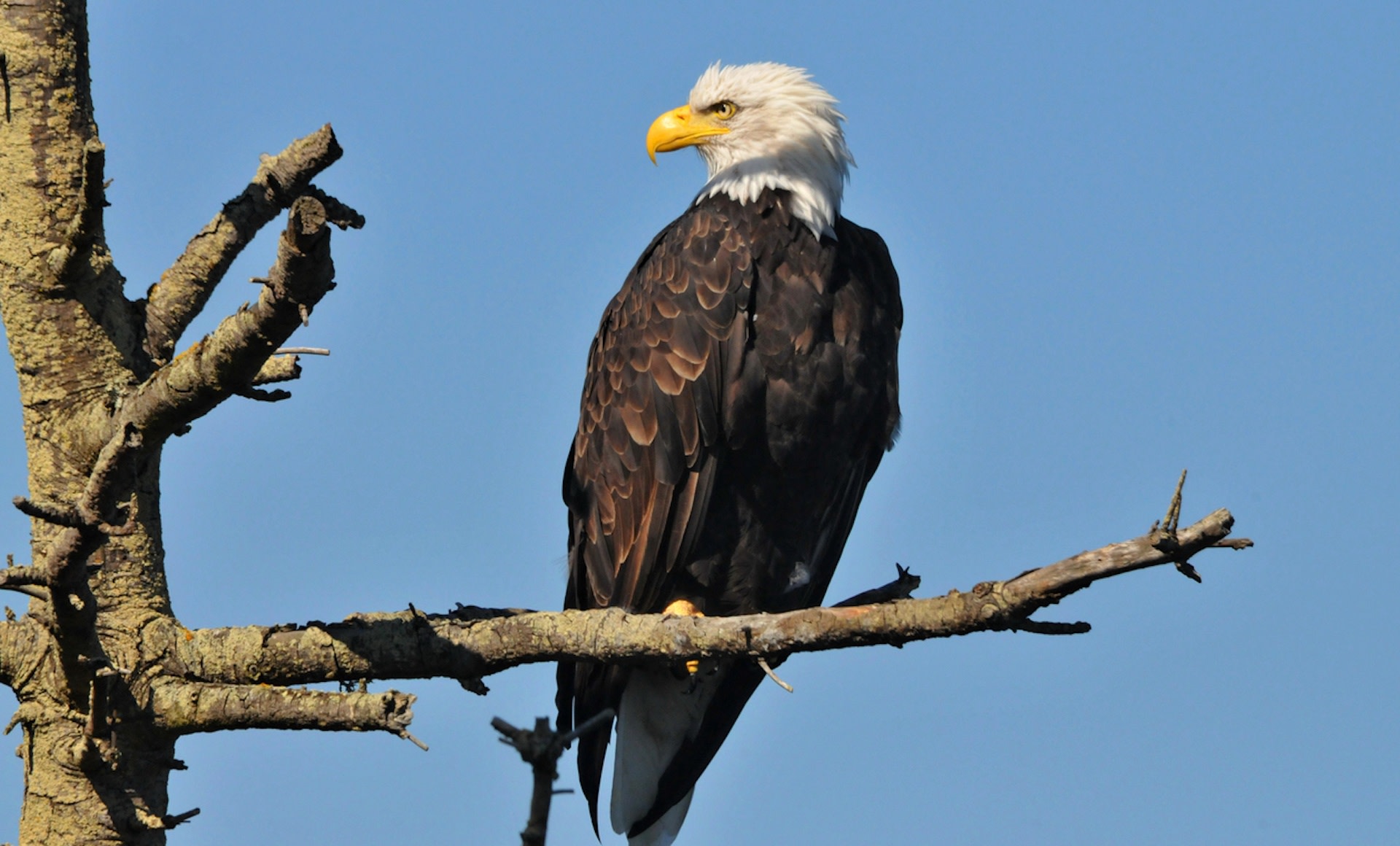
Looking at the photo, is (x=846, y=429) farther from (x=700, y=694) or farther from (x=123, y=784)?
(x=123, y=784)

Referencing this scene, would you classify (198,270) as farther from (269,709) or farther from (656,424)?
(656,424)

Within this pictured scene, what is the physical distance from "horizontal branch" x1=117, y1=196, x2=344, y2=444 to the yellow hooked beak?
3034mm

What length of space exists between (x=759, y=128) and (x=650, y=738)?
269 cm

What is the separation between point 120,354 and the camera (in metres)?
4.08

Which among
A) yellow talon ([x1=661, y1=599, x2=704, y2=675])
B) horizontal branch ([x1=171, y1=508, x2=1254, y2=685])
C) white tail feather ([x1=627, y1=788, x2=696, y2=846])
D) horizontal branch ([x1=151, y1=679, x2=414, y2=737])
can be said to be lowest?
horizontal branch ([x1=151, y1=679, x2=414, y2=737])

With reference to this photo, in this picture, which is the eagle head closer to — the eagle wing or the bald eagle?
the bald eagle

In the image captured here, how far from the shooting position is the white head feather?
5.89 metres

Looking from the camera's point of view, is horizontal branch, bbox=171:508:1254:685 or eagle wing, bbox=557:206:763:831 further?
eagle wing, bbox=557:206:763:831

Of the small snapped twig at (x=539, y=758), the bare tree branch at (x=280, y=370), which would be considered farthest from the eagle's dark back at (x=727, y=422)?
the small snapped twig at (x=539, y=758)

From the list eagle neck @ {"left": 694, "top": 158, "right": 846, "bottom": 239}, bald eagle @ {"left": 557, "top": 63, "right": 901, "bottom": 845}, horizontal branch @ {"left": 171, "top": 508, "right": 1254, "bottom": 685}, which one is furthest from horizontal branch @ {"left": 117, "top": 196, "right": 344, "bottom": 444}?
eagle neck @ {"left": 694, "top": 158, "right": 846, "bottom": 239}

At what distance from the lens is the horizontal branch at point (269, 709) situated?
323cm

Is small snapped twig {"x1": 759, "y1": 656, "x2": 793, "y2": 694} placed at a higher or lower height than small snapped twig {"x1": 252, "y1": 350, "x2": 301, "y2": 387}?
lower

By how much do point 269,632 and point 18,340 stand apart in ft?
3.58

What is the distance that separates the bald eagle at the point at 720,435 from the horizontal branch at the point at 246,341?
6.15ft
